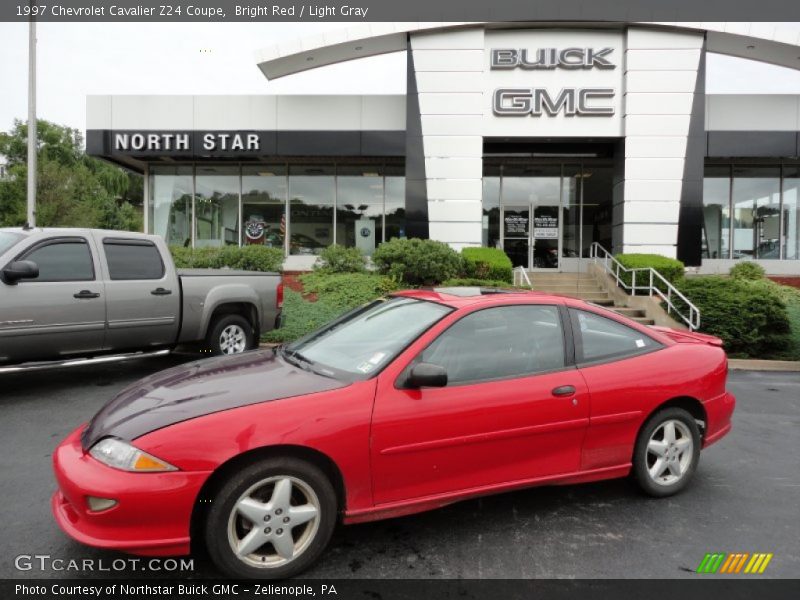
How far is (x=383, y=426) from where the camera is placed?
10.4 ft

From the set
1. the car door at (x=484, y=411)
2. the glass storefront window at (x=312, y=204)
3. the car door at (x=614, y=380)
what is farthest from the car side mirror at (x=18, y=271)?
the glass storefront window at (x=312, y=204)

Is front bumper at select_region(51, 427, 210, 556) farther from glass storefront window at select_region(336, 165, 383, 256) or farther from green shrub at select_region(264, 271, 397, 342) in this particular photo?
glass storefront window at select_region(336, 165, 383, 256)

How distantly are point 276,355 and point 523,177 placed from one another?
1714 centimetres

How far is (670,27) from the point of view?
643 inches

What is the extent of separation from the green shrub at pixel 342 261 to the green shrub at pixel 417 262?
91cm

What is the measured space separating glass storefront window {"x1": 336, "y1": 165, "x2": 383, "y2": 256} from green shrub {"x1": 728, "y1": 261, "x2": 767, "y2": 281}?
417 inches

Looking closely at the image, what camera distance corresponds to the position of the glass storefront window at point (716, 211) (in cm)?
1945

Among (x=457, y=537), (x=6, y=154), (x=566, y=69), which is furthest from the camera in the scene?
(x=6, y=154)

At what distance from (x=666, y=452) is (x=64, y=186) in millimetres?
32308

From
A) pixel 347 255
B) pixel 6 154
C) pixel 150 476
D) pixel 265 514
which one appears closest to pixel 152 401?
pixel 150 476

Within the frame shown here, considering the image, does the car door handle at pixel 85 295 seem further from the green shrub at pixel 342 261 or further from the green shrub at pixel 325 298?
the green shrub at pixel 342 261

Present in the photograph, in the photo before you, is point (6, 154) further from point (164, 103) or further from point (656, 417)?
point (656, 417)

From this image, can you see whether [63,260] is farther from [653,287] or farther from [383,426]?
[653,287]

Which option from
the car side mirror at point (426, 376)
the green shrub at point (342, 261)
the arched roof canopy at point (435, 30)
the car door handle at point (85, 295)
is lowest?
the car side mirror at point (426, 376)
